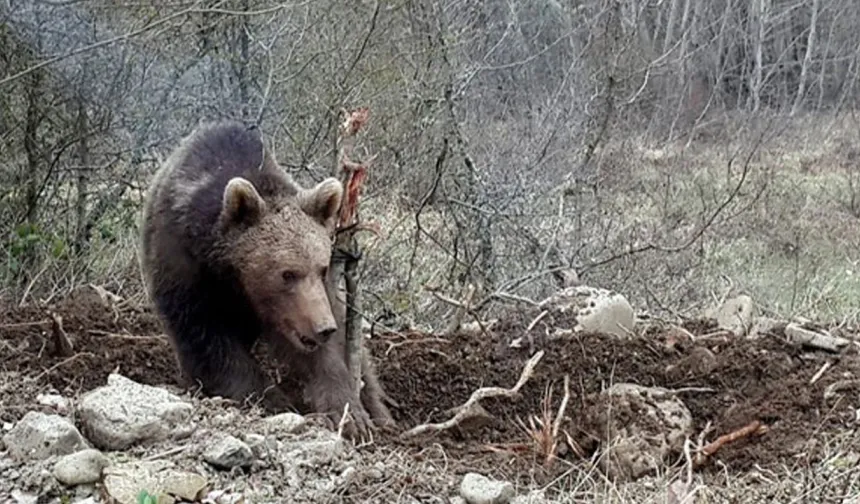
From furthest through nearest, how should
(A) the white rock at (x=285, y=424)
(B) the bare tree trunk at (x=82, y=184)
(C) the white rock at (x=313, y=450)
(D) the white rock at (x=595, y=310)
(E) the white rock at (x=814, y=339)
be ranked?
(B) the bare tree trunk at (x=82, y=184)
(D) the white rock at (x=595, y=310)
(E) the white rock at (x=814, y=339)
(A) the white rock at (x=285, y=424)
(C) the white rock at (x=313, y=450)

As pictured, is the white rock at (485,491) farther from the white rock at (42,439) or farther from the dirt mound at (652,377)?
the white rock at (42,439)

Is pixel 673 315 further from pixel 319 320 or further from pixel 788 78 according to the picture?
pixel 788 78

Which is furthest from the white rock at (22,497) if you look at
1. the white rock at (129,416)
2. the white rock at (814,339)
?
the white rock at (814,339)

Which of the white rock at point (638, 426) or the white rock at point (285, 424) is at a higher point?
the white rock at point (285, 424)

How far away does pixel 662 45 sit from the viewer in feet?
44.3

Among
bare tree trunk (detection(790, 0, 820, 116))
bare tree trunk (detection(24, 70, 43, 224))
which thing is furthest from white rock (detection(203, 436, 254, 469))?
bare tree trunk (detection(790, 0, 820, 116))

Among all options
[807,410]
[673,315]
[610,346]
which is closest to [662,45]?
[673,315]

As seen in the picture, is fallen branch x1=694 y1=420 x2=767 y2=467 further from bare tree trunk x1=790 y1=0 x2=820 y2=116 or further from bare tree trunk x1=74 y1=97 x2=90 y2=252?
bare tree trunk x1=790 y1=0 x2=820 y2=116

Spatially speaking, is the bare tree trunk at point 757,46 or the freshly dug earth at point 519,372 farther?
the bare tree trunk at point 757,46

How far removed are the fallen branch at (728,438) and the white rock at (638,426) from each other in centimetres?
14

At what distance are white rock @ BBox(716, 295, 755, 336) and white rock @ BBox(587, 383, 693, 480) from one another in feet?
4.68

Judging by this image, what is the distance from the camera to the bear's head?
4.80m

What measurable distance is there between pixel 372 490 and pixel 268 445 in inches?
15.6

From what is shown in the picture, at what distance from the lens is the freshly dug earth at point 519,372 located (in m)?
4.50
